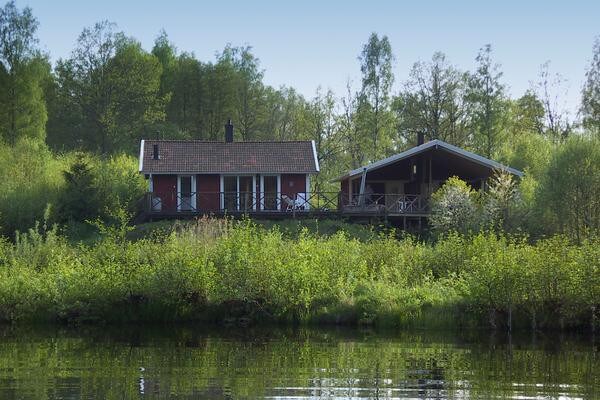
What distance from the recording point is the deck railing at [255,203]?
1380 inches

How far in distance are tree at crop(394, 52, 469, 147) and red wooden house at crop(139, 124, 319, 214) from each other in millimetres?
13162

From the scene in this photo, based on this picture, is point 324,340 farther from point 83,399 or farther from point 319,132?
point 319,132

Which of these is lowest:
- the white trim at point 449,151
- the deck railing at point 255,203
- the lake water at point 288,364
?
the lake water at point 288,364

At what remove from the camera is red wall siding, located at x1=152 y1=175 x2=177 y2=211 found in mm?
36875

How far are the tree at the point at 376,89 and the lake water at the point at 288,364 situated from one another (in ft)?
110

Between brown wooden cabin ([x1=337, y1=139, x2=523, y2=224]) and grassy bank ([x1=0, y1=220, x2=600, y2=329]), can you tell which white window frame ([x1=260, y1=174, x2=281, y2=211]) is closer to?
brown wooden cabin ([x1=337, y1=139, x2=523, y2=224])

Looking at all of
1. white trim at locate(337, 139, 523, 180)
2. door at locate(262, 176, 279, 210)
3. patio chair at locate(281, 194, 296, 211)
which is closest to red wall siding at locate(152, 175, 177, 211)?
door at locate(262, 176, 279, 210)

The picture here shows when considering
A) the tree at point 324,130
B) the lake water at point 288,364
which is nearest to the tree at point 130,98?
the tree at point 324,130

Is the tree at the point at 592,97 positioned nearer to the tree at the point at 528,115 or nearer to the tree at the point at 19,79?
the tree at the point at 528,115

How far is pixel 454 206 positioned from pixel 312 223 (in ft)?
19.6

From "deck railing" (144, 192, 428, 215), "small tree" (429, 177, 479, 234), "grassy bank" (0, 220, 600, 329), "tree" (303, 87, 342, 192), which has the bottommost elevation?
"grassy bank" (0, 220, 600, 329)

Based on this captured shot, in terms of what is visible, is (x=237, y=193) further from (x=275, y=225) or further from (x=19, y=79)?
(x=19, y=79)

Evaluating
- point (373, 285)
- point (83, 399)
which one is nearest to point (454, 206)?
point (373, 285)

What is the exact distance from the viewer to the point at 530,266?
18.4 meters
